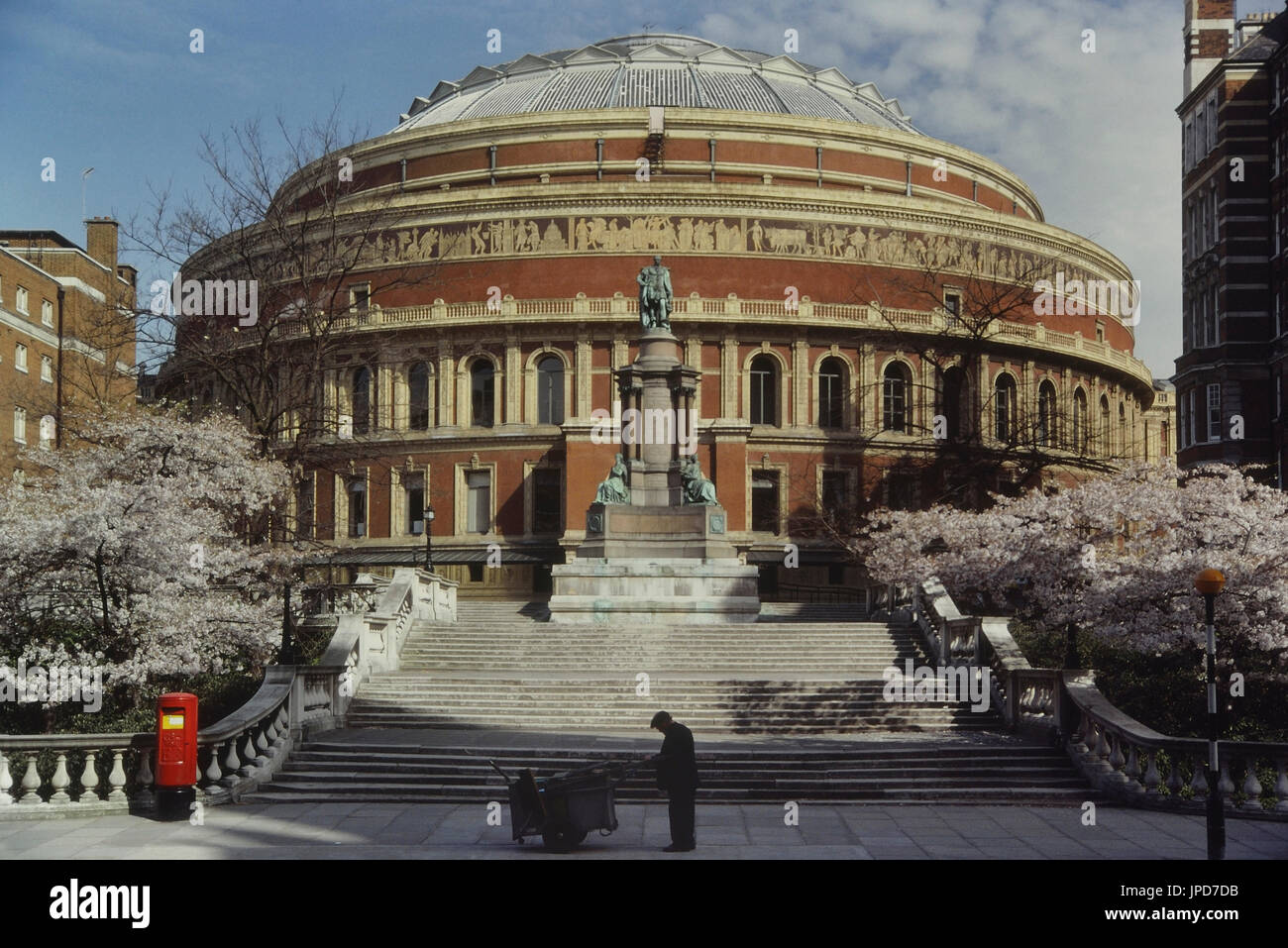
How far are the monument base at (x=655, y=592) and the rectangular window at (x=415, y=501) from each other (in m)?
22.8

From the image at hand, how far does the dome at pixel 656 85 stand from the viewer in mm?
72250

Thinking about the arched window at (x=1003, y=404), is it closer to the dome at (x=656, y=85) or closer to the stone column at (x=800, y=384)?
the stone column at (x=800, y=384)

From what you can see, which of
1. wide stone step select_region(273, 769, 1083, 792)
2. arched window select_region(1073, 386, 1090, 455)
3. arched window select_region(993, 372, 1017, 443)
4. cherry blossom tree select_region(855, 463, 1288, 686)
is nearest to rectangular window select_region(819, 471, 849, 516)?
arched window select_region(993, 372, 1017, 443)

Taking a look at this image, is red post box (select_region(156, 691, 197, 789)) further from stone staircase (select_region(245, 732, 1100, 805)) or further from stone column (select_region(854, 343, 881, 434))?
stone column (select_region(854, 343, 881, 434))

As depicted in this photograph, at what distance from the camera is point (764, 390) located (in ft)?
196

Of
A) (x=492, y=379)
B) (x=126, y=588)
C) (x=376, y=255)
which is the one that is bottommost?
Answer: (x=126, y=588)

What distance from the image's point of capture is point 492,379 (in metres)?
60.2

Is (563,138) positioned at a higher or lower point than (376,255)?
higher

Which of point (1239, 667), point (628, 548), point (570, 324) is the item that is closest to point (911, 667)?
point (1239, 667)

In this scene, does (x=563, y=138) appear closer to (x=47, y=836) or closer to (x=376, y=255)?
(x=376, y=255)

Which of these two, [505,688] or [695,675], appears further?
[695,675]

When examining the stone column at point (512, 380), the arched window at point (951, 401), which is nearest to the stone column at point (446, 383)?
A: the stone column at point (512, 380)

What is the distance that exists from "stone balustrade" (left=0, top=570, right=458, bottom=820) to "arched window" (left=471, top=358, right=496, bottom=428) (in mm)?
30554

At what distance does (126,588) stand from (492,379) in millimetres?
34467
